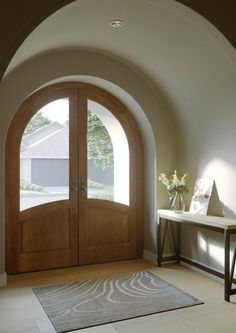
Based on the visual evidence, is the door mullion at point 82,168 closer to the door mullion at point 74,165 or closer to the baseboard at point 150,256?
the door mullion at point 74,165

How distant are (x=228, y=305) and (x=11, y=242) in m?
2.39

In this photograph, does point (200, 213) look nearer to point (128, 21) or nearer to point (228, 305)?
point (228, 305)

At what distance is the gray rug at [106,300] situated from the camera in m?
2.98

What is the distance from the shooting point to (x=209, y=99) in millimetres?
3803

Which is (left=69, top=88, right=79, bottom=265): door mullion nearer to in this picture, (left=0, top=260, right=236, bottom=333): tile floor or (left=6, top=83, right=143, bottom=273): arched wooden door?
(left=6, top=83, right=143, bottom=273): arched wooden door

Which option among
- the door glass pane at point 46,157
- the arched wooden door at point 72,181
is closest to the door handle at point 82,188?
the arched wooden door at point 72,181

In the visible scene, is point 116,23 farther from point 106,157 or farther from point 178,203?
point 178,203

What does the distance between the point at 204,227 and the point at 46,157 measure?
199 centimetres

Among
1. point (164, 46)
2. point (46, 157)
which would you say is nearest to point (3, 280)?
point (46, 157)

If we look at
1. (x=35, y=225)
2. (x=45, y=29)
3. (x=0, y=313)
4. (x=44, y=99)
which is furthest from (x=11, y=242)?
(x=45, y=29)

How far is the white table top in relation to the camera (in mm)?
3418

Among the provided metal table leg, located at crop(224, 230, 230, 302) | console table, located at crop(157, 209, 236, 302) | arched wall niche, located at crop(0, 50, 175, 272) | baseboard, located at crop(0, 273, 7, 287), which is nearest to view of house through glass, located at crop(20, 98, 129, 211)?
arched wall niche, located at crop(0, 50, 175, 272)

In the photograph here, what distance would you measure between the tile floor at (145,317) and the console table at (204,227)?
183mm

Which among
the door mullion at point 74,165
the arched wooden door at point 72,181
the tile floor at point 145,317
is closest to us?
the tile floor at point 145,317
